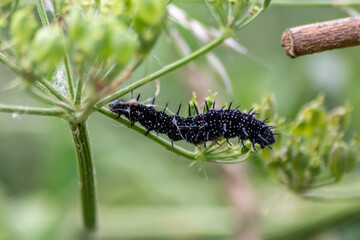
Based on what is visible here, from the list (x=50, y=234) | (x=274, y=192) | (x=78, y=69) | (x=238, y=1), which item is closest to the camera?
(x=78, y=69)

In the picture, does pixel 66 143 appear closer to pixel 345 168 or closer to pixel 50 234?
pixel 50 234

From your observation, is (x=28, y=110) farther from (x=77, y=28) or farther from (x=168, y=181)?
(x=168, y=181)

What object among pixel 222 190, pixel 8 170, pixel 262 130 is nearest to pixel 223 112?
pixel 262 130

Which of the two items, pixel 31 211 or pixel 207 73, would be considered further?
pixel 207 73

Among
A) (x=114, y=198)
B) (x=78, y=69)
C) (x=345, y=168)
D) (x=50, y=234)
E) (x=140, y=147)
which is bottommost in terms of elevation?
(x=78, y=69)

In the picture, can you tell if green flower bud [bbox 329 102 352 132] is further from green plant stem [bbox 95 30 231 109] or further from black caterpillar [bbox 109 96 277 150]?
green plant stem [bbox 95 30 231 109]

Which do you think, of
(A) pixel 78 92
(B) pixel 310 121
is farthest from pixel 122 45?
(B) pixel 310 121

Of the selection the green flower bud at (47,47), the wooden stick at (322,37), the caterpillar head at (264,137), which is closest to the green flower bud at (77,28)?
the green flower bud at (47,47)

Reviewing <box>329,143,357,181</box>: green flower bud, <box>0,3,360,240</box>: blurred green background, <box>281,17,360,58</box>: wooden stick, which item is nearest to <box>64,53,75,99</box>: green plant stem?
<box>281,17,360,58</box>: wooden stick

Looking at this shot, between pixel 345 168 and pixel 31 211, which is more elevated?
pixel 31 211
